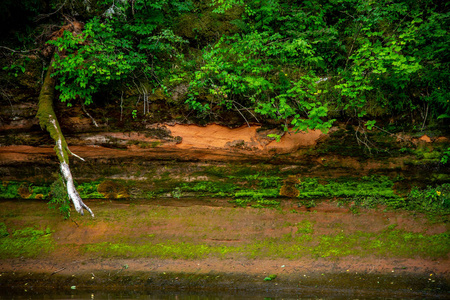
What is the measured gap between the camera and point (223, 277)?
206 inches

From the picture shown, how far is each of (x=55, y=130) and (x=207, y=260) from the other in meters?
3.63

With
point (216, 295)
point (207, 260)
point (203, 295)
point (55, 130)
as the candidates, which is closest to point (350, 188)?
point (207, 260)

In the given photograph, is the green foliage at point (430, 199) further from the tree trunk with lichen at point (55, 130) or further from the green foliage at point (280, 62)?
the tree trunk with lichen at point (55, 130)

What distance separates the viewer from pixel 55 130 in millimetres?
5449

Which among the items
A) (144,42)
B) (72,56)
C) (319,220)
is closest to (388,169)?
(319,220)

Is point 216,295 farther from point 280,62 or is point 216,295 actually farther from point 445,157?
point 445,157

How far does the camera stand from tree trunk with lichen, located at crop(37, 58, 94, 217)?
5.27 m

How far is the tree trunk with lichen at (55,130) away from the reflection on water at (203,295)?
4.33 feet

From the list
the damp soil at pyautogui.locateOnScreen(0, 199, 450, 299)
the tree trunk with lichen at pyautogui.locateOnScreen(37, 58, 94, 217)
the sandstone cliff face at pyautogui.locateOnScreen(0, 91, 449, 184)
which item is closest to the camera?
the damp soil at pyautogui.locateOnScreen(0, 199, 450, 299)

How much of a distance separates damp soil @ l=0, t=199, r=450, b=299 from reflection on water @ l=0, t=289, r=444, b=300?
45 mm

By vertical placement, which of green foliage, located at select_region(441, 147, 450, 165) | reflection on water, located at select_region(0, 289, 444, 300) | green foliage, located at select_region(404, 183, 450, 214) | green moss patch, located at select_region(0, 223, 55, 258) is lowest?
reflection on water, located at select_region(0, 289, 444, 300)

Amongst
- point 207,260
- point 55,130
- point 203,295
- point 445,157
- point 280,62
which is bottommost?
point 203,295

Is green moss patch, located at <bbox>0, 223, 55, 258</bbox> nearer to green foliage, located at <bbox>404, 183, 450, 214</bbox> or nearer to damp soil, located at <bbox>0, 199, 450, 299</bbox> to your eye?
damp soil, located at <bbox>0, 199, 450, 299</bbox>

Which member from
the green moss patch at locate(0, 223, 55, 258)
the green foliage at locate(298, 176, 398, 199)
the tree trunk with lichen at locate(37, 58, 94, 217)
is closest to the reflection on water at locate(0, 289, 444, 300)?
the green moss patch at locate(0, 223, 55, 258)
